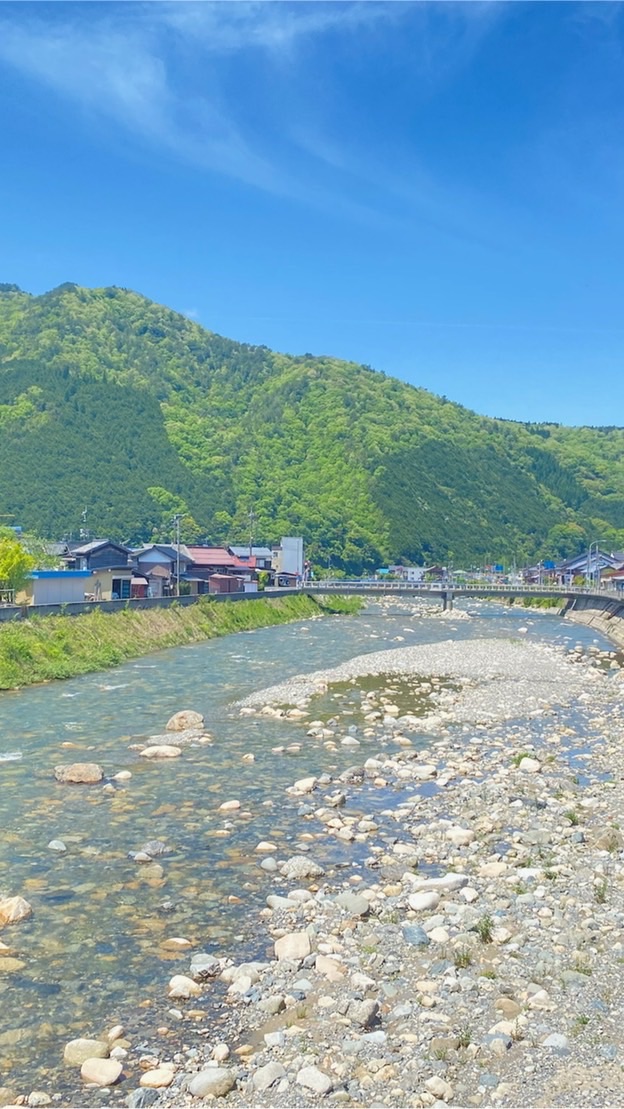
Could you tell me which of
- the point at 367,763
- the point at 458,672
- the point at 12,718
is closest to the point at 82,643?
the point at 12,718

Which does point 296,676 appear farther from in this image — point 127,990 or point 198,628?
point 127,990

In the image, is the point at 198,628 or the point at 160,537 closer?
the point at 198,628

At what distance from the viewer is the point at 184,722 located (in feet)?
75.3

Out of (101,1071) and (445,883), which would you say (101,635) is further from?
(101,1071)

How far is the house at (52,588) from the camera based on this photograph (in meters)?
46.5

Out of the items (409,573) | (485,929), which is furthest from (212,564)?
(409,573)

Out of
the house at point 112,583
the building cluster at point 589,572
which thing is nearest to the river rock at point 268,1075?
the house at point 112,583

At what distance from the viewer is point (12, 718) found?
77.9 ft

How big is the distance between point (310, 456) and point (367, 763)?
182789 mm

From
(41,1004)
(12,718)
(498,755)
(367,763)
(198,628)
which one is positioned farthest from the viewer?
(198,628)

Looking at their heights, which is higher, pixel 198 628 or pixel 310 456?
pixel 310 456

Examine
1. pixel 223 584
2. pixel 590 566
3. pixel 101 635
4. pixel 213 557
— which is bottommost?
pixel 101 635

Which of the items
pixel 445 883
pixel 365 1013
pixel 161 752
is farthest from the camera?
pixel 161 752

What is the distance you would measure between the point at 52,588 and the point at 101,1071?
143 ft
